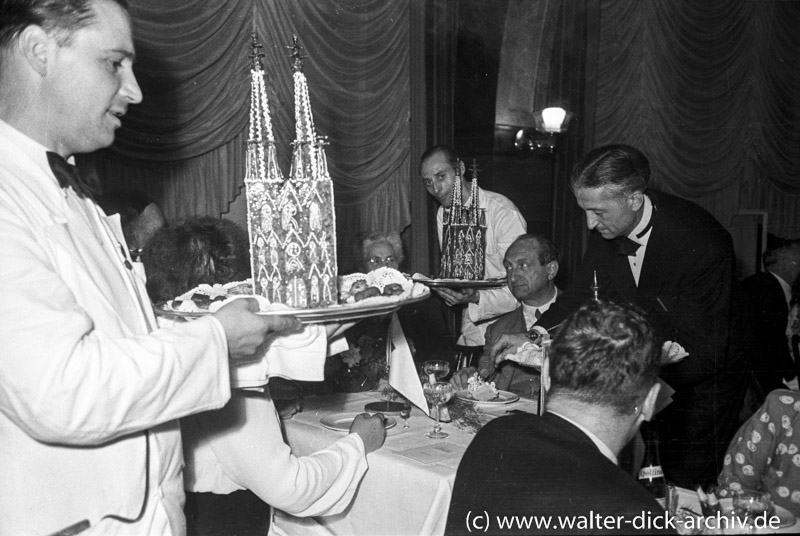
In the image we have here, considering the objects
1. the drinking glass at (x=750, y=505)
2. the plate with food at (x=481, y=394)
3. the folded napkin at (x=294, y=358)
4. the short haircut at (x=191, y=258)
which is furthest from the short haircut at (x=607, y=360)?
the plate with food at (x=481, y=394)

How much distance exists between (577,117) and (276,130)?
339cm

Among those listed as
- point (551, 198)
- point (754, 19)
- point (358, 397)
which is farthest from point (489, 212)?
point (754, 19)

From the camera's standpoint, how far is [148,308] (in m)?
1.53

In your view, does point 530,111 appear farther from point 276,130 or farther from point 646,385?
point 646,385

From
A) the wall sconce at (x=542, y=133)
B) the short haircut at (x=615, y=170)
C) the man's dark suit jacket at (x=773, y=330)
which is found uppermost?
the wall sconce at (x=542, y=133)

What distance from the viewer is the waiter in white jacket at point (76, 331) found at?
112 cm

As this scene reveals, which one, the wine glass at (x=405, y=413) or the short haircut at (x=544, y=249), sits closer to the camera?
the wine glass at (x=405, y=413)

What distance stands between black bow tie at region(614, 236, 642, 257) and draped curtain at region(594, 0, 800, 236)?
158 inches

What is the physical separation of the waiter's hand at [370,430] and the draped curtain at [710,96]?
537cm

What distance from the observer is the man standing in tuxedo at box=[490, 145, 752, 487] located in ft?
9.65

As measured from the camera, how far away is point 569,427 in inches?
60.7

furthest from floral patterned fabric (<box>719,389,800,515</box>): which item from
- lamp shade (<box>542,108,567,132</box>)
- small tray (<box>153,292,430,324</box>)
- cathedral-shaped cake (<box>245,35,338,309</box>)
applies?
lamp shade (<box>542,108,567,132</box>)

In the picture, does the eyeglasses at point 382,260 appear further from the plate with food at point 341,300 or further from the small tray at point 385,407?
the plate with food at point 341,300

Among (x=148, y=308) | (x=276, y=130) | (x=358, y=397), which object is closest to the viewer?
(x=148, y=308)
